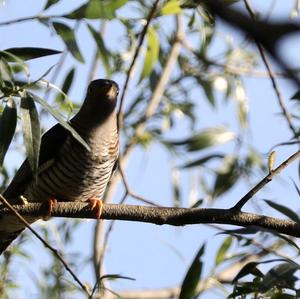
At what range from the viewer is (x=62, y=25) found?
214cm

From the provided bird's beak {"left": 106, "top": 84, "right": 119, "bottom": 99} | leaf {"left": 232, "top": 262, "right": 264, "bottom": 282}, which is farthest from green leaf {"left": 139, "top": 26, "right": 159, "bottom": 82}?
leaf {"left": 232, "top": 262, "right": 264, "bottom": 282}

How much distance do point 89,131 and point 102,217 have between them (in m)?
1.05

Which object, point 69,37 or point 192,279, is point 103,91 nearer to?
point 69,37

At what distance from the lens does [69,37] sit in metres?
2.16

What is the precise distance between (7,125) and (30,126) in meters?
0.07

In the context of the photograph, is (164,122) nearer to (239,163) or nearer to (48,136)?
(239,163)

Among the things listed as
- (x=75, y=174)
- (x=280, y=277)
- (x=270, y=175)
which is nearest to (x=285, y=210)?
(x=270, y=175)

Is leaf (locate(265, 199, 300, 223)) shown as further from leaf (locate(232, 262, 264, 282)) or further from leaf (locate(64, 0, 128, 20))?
leaf (locate(64, 0, 128, 20))

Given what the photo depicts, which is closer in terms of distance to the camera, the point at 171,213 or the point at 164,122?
the point at 171,213

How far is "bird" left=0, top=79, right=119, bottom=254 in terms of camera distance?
9.01 feet

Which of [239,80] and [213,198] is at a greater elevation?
[239,80]

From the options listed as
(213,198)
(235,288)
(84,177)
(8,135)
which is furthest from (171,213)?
(213,198)

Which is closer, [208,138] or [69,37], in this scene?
[69,37]

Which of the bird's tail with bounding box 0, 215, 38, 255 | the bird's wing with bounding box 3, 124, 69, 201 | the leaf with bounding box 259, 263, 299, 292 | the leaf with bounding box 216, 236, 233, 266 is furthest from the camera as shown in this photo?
the bird's tail with bounding box 0, 215, 38, 255
